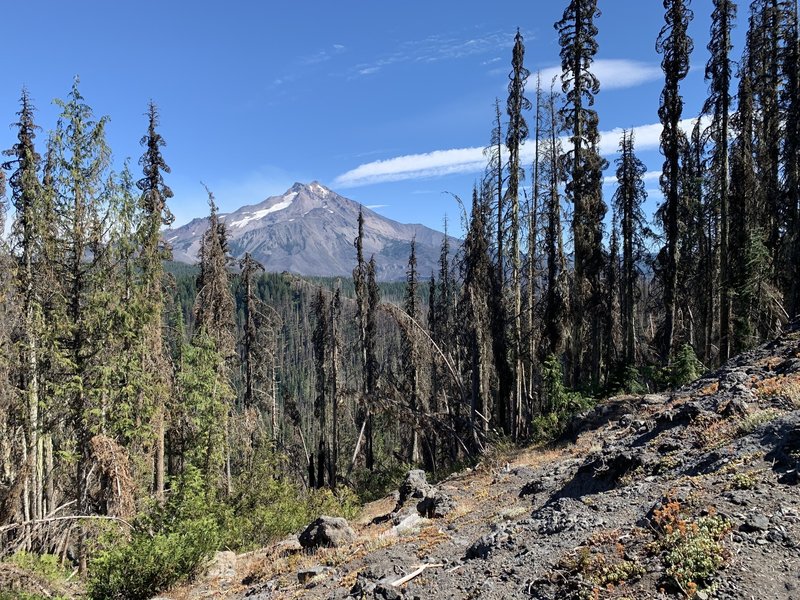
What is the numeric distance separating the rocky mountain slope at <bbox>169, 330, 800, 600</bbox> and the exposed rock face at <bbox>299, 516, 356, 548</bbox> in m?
0.08

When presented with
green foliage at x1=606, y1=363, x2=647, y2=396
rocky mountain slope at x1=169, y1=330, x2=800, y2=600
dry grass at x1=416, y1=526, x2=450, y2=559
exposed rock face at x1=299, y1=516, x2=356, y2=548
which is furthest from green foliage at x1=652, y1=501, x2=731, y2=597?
green foliage at x1=606, y1=363, x2=647, y2=396

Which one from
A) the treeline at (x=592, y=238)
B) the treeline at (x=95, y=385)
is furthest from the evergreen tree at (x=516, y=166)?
the treeline at (x=95, y=385)

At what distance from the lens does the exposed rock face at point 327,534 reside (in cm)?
859

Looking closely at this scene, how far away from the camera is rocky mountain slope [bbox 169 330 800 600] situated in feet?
13.4

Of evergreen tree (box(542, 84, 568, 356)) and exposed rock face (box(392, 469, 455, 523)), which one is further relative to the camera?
evergreen tree (box(542, 84, 568, 356))

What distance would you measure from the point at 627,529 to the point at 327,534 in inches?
212

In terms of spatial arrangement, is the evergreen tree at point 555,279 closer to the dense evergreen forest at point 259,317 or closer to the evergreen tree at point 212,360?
the dense evergreen forest at point 259,317

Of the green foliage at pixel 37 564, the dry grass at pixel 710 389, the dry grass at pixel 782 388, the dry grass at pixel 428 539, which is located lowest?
the green foliage at pixel 37 564

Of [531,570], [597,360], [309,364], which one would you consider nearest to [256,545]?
[531,570]

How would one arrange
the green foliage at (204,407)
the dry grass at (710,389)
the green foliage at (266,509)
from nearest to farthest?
Result: the dry grass at (710,389), the green foliage at (266,509), the green foliage at (204,407)

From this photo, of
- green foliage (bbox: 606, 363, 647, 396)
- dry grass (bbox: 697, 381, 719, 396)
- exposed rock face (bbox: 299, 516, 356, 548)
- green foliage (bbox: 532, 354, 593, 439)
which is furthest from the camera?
green foliage (bbox: 606, 363, 647, 396)

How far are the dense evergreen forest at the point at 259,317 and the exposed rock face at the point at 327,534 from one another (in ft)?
5.97

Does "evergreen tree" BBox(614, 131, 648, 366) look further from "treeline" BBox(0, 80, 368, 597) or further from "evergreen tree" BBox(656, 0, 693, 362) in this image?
"treeline" BBox(0, 80, 368, 597)

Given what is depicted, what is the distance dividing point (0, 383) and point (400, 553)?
9511 mm
